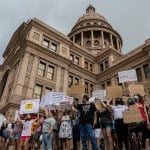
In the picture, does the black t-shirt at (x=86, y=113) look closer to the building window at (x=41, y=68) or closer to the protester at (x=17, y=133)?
the protester at (x=17, y=133)

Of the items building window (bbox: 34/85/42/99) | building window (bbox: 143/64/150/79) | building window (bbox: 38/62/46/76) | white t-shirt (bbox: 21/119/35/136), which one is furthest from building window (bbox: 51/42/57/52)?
white t-shirt (bbox: 21/119/35/136)

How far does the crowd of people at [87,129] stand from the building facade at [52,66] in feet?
34.1

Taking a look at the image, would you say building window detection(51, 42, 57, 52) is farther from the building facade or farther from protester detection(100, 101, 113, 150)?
protester detection(100, 101, 113, 150)

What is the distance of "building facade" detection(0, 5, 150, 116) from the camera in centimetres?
2083

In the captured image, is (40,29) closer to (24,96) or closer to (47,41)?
(47,41)

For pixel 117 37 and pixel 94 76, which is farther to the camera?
pixel 117 37

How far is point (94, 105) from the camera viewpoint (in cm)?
680

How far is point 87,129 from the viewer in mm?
6250

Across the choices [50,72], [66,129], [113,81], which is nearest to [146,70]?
[113,81]

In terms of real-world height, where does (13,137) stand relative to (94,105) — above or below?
below

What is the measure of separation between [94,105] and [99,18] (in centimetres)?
4314

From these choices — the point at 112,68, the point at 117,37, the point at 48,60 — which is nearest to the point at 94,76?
the point at 112,68

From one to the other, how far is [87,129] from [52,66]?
59.9 feet

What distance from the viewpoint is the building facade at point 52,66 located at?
2083cm
